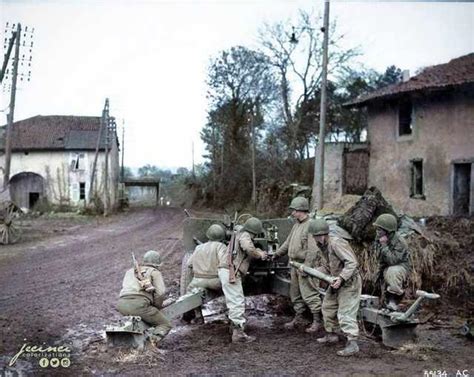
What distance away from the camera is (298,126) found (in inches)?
1264

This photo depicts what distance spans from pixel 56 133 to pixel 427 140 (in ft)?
87.8

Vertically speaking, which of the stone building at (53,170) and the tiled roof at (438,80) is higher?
the tiled roof at (438,80)

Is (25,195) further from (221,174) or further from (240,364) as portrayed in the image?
(240,364)

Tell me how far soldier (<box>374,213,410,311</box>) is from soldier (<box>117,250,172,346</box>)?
8.79ft

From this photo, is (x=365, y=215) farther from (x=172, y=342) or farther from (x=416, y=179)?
(x=416, y=179)

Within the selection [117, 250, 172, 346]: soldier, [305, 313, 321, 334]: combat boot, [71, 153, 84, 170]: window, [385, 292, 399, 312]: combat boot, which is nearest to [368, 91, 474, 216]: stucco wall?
[385, 292, 399, 312]: combat boot

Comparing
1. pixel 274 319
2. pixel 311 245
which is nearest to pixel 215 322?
pixel 274 319

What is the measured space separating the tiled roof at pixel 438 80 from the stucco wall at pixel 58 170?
20.9 metres

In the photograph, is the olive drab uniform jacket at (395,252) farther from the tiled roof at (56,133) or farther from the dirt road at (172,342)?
the tiled roof at (56,133)

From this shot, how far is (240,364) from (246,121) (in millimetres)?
32882

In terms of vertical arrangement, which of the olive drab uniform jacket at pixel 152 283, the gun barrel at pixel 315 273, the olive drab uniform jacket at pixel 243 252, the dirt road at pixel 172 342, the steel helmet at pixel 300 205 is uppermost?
the steel helmet at pixel 300 205

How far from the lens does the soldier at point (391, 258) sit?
6.86m

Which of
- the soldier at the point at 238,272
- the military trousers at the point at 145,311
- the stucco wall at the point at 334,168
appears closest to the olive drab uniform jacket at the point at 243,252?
the soldier at the point at 238,272

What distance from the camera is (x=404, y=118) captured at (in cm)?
2086
